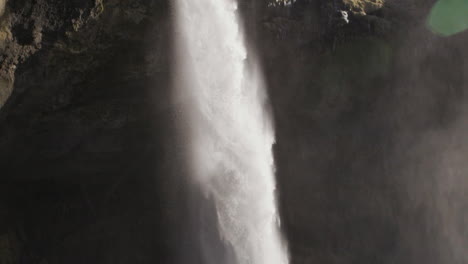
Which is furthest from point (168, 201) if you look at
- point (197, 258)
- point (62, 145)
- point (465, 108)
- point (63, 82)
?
point (465, 108)

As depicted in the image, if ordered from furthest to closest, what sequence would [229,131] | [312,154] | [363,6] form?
[312,154]
[363,6]
[229,131]

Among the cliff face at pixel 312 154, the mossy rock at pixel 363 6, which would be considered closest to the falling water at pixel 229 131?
the cliff face at pixel 312 154

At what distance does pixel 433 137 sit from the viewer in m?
15.3

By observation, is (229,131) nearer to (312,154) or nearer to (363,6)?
(312,154)

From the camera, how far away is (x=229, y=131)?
14.3 meters

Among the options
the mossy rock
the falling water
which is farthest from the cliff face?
the falling water

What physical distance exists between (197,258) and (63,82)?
6.96 m

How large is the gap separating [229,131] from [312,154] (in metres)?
3.30

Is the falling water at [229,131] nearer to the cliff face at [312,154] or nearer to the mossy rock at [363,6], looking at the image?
the cliff face at [312,154]

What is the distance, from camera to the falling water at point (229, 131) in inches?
538

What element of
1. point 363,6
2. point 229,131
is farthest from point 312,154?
point 363,6

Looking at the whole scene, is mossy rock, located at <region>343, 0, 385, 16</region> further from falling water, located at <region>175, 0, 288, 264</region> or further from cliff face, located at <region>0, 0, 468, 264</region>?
falling water, located at <region>175, 0, 288, 264</region>

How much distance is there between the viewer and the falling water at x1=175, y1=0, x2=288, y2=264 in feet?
44.8

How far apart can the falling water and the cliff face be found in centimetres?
67
